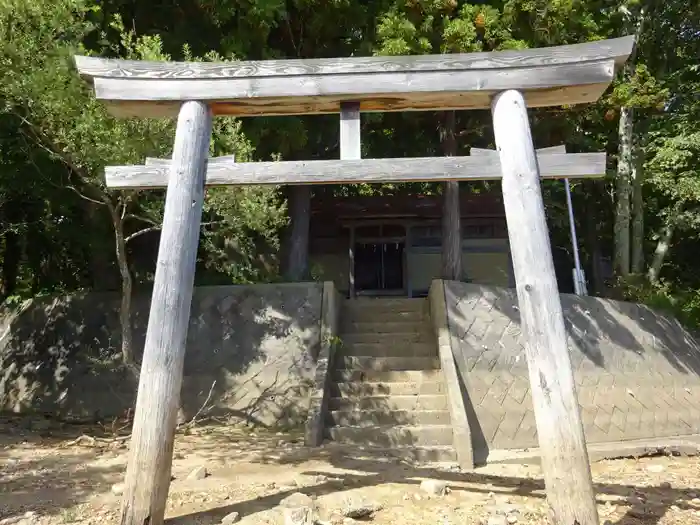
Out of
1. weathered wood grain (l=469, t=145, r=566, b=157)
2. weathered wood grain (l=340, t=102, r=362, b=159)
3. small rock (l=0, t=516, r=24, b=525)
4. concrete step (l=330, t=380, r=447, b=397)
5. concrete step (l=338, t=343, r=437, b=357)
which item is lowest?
small rock (l=0, t=516, r=24, b=525)

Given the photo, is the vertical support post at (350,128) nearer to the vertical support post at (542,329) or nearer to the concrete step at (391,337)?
the vertical support post at (542,329)

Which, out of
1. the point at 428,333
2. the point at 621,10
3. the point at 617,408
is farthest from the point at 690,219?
the point at 428,333

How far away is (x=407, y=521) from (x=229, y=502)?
1449mm

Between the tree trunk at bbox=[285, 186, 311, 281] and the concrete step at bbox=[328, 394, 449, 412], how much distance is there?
350 cm

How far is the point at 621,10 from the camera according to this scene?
12422mm

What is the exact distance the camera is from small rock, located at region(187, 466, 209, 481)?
534cm

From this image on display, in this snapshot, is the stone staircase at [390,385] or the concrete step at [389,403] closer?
the stone staircase at [390,385]

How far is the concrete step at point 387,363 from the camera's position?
27.9 feet

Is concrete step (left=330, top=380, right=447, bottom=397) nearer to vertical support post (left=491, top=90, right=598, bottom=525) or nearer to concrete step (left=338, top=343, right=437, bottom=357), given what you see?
concrete step (left=338, top=343, right=437, bottom=357)

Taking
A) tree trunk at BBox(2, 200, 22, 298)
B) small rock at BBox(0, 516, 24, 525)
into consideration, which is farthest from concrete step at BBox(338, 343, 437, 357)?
tree trunk at BBox(2, 200, 22, 298)

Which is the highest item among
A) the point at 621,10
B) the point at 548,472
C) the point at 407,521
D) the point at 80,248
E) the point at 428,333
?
the point at 621,10

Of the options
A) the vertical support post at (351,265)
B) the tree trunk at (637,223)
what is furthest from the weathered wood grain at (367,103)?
the vertical support post at (351,265)

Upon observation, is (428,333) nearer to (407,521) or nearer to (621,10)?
(407,521)

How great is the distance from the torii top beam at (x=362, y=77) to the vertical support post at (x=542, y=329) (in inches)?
9.4
